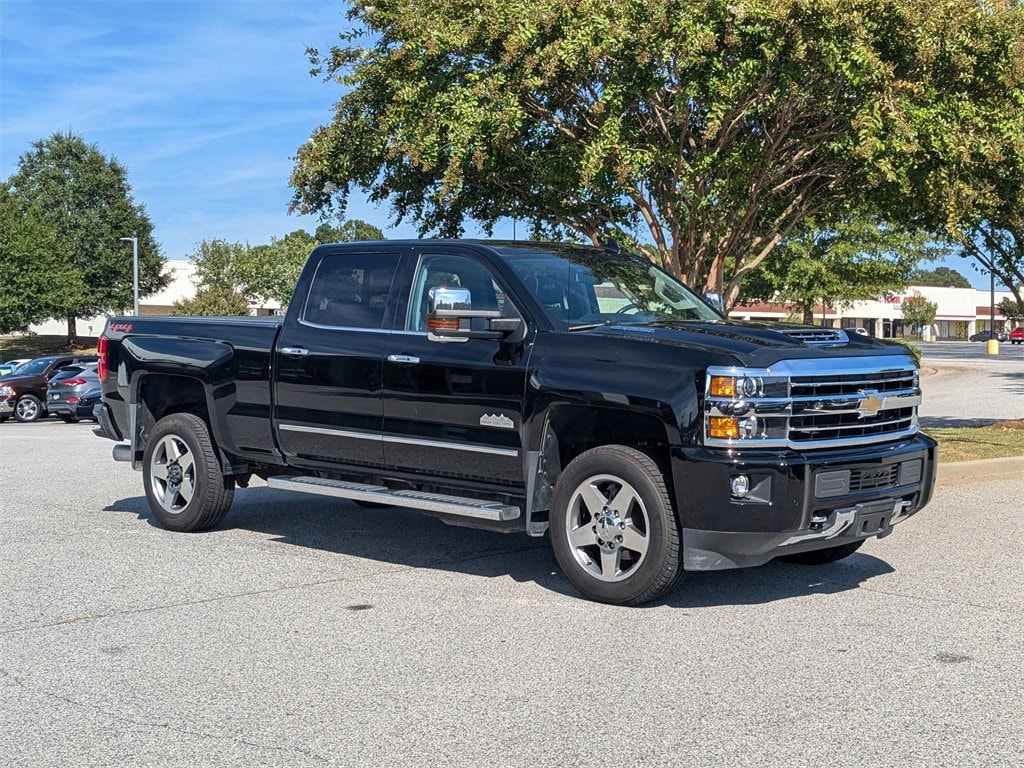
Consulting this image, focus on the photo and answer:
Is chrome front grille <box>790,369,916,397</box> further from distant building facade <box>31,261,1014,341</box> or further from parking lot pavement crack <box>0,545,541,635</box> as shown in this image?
distant building facade <box>31,261,1014,341</box>

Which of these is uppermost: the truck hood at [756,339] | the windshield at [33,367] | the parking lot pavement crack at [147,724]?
the truck hood at [756,339]

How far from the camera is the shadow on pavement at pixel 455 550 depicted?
7270mm

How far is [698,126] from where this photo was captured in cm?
1605

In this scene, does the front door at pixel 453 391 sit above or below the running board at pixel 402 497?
above

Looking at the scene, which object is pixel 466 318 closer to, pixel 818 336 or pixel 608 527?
pixel 608 527

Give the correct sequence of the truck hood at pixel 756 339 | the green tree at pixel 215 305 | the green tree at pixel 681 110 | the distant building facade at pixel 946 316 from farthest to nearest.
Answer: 1. the distant building facade at pixel 946 316
2. the green tree at pixel 215 305
3. the green tree at pixel 681 110
4. the truck hood at pixel 756 339

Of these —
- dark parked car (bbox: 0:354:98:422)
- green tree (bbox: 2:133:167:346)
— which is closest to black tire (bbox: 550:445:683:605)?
dark parked car (bbox: 0:354:98:422)

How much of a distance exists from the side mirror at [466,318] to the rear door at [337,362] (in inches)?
31.2

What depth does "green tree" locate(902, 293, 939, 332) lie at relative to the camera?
111 meters

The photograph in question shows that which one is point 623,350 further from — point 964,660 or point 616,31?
point 616,31

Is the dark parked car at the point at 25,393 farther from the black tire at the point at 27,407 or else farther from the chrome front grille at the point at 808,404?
the chrome front grille at the point at 808,404

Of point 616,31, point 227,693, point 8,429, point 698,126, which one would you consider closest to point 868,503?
point 227,693

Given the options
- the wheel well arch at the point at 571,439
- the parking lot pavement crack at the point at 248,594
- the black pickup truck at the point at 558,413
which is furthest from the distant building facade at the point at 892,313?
the wheel well arch at the point at 571,439

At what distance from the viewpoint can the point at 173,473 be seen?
9.30 meters
